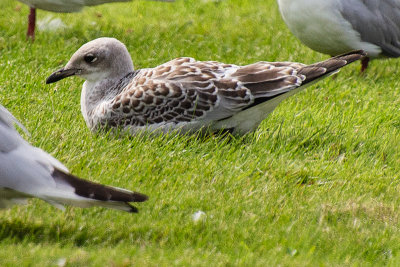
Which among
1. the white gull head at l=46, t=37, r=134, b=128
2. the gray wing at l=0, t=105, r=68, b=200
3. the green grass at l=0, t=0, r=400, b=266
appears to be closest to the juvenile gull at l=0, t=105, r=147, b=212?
the gray wing at l=0, t=105, r=68, b=200

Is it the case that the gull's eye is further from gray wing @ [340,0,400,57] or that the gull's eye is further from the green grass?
gray wing @ [340,0,400,57]

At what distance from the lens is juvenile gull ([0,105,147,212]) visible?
11.9 feet

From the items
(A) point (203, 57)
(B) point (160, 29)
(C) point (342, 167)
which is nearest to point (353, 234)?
(C) point (342, 167)

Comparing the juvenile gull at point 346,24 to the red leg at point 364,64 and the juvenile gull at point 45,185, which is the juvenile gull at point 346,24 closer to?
the red leg at point 364,64

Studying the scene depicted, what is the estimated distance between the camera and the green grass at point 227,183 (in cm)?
385

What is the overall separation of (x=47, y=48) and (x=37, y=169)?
4.31m

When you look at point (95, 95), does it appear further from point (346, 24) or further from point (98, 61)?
point (346, 24)

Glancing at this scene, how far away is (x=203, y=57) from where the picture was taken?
8.04 m

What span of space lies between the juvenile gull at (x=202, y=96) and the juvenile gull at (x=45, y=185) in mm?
1491

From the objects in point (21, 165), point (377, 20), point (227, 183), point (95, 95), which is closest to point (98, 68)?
point (95, 95)

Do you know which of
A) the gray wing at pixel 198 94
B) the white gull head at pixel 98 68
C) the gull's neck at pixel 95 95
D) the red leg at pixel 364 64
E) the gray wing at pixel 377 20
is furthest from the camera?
the red leg at pixel 364 64

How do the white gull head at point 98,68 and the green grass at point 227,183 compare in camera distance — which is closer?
the green grass at point 227,183

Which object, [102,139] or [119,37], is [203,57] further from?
[102,139]

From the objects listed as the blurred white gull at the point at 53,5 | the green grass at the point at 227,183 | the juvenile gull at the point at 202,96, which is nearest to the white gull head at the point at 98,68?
the juvenile gull at the point at 202,96
